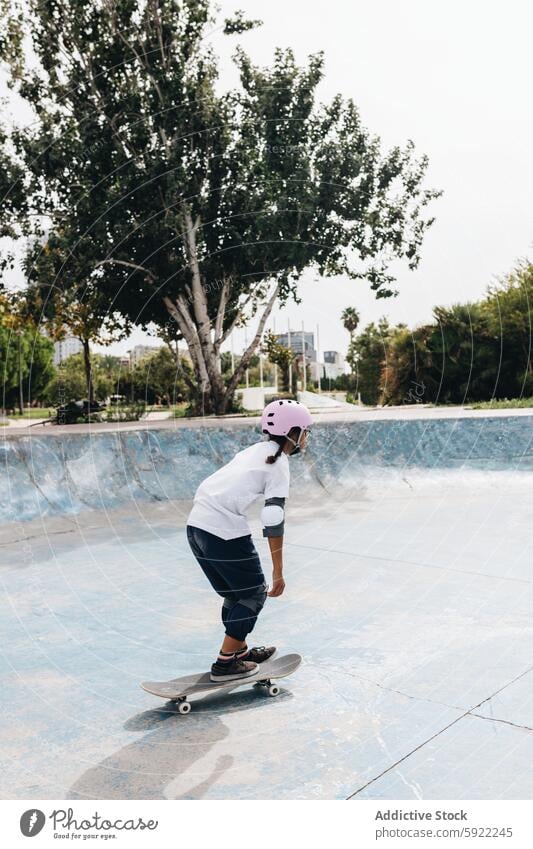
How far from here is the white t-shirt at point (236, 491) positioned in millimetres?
3543

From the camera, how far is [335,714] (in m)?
3.53

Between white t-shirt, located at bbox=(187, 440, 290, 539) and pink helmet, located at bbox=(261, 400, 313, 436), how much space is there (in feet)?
0.26

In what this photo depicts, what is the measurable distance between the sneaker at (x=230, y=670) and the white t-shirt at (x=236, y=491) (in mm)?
759

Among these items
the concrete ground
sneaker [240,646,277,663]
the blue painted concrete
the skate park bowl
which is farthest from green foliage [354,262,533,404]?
sneaker [240,646,277,663]

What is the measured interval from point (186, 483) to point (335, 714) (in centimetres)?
862

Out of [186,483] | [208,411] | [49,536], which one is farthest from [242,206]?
[49,536]

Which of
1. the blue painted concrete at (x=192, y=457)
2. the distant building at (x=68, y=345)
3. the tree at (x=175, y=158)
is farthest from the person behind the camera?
the distant building at (x=68, y=345)

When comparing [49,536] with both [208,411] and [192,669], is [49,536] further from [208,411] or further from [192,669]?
[208,411]

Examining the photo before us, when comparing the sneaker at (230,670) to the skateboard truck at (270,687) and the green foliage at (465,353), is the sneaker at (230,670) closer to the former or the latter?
the skateboard truck at (270,687)

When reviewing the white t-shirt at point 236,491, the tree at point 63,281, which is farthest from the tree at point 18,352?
the white t-shirt at point 236,491

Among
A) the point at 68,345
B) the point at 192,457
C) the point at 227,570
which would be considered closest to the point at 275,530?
the point at 227,570

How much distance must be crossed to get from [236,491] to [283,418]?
44 cm

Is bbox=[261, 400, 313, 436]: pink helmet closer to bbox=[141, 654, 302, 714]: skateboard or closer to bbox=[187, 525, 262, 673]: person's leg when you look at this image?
bbox=[187, 525, 262, 673]: person's leg

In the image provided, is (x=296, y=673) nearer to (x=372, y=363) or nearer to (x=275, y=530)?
(x=275, y=530)
